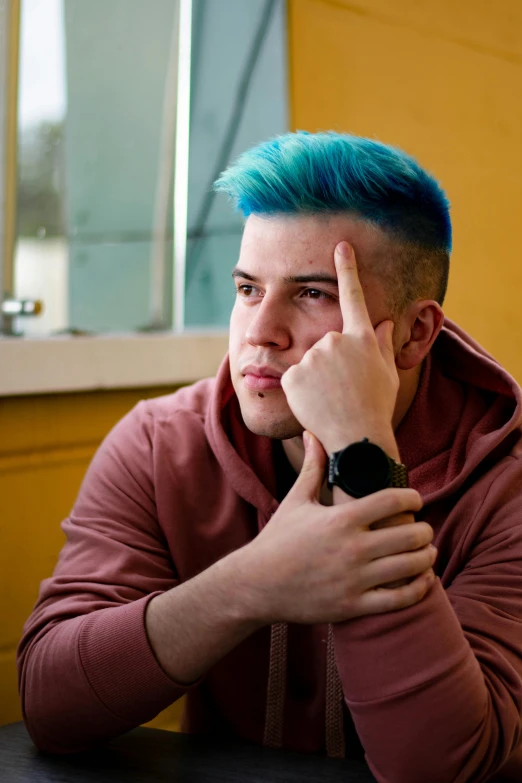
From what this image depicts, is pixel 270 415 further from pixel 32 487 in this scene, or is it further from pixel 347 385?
pixel 32 487

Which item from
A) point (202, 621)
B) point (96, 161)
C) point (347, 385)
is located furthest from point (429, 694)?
point (96, 161)

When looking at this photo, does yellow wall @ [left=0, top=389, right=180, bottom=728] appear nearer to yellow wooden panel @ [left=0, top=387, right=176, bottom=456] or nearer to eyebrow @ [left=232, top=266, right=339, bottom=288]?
yellow wooden panel @ [left=0, top=387, right=176, bottom=456]

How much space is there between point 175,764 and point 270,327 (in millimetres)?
605

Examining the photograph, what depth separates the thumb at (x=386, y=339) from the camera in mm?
1340

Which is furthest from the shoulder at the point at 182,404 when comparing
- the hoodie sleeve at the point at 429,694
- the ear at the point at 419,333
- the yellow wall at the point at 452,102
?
the yellow wall at the point at 452,102

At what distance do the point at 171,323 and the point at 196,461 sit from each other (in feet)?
3.46

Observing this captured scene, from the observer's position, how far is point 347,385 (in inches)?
48.1

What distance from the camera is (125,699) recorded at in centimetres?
119

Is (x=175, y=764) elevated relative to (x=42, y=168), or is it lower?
lower

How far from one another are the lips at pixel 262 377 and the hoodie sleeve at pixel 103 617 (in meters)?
0.26

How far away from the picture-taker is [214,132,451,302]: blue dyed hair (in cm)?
138

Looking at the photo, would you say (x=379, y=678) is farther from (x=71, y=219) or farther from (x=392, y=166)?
(x=71, y=219)

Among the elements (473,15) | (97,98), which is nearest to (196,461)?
(97,98)

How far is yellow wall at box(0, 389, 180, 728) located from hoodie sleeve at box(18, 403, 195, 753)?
0.39 m
